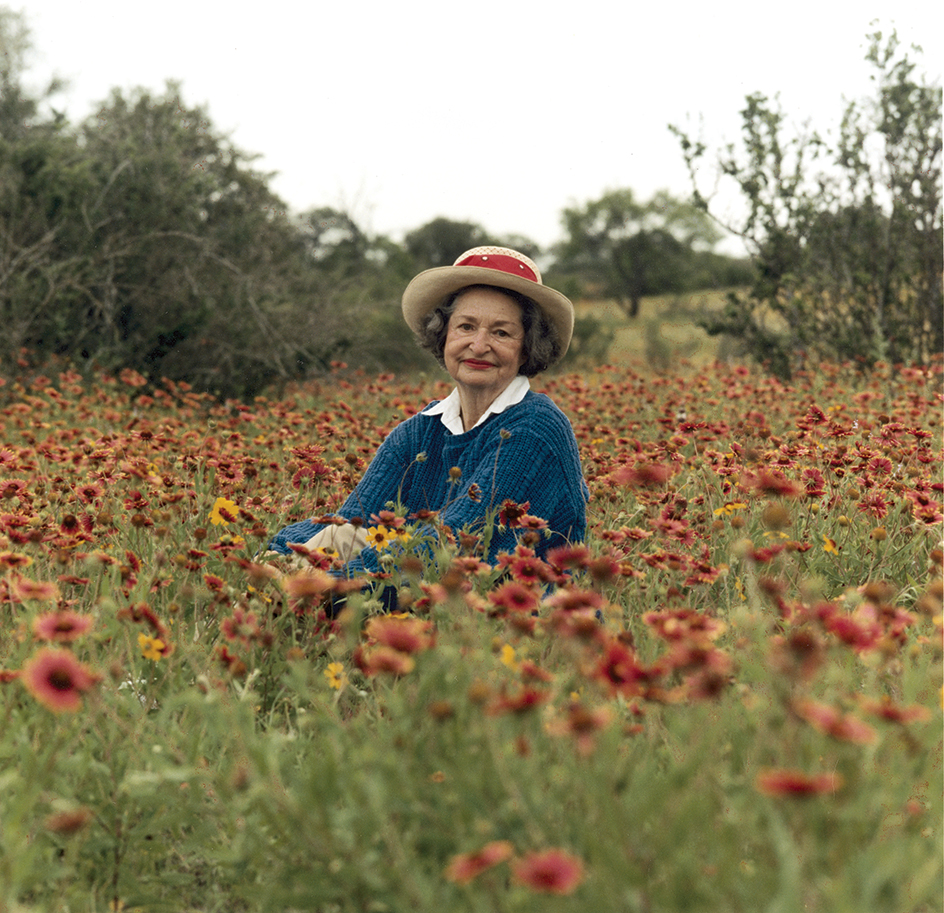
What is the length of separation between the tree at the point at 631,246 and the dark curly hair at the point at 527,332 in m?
41.8

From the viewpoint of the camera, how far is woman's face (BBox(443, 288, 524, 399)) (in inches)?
117

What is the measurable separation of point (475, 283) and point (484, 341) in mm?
243

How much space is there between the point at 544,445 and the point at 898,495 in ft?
4.21

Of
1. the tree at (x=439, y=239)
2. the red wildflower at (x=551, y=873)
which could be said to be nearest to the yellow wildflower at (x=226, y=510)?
the red wildflower at (x=551, y=873)

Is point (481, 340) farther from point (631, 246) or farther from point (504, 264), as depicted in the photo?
point (631, 246)

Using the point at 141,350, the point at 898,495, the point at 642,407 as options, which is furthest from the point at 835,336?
the point at 141,350

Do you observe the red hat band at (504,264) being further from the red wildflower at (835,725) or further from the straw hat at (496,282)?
the red wildflower at (835,725)

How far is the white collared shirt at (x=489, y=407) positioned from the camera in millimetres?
2953

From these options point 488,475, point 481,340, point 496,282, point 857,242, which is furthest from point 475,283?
point 857,242

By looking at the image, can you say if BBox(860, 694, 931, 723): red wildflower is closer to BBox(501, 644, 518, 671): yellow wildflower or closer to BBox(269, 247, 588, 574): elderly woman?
BBox(501, 644, 518, 671): yellow wildflower

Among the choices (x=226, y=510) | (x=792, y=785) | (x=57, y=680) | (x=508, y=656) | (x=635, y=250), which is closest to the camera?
(x=792, y=785)

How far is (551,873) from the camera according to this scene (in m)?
0.95

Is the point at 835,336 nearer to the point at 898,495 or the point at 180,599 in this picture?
the point at 898,495

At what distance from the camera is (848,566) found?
2928mm
